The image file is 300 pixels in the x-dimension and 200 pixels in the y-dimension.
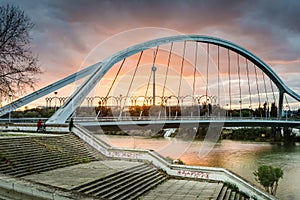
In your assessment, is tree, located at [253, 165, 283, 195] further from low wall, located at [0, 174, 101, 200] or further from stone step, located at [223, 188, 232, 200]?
low wall, located at [0, 174, 101, 200]

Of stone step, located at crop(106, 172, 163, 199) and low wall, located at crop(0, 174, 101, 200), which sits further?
stone step, located at crop(106, 172, 163, 199)

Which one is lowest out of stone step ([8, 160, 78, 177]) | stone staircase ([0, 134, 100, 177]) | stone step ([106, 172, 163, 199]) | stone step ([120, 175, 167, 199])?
stone step ([120, 175, 167, 199])

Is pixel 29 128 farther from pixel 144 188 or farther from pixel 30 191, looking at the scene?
pixel 30 191

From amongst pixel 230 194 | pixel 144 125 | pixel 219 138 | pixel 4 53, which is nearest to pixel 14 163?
pixel 4 53

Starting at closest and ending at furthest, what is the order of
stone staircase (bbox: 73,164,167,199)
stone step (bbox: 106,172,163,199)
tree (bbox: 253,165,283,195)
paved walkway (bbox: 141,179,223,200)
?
stone staircase (bbox: 73,164,167,199) → stone step (bbox: 106,172,163,199) → paved walkway (bbox: 141,179,223,200) → tree (bbox: 253,165,283,195)

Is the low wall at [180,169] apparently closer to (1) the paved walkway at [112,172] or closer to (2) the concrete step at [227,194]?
(1) the paved walkway at [112,172]

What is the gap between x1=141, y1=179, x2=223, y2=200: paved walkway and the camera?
9.20 meters

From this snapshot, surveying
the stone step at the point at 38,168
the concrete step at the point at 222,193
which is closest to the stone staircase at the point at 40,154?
the stone step at the point at 38,168

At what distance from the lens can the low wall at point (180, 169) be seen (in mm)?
11000

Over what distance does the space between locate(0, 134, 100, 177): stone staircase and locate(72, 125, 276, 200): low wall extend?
471mm

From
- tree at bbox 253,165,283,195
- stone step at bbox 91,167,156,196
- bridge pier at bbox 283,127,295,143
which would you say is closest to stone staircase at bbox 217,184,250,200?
stone step at bbox 91,167,156,196

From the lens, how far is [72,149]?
1326 cm

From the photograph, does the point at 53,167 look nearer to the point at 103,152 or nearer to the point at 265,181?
the point at 103,152

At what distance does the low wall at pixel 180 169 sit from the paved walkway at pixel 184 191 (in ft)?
1.54
